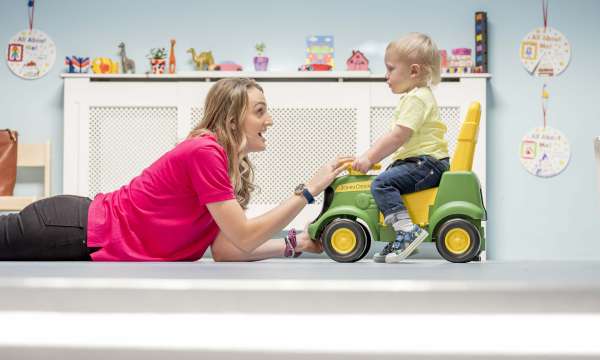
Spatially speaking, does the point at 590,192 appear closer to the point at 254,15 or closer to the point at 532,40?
the point at 532,40

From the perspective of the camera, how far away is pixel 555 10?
4051mm

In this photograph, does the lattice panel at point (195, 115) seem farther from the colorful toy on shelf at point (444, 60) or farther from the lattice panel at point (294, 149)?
the colorful toy on shelf at point (444, 60)

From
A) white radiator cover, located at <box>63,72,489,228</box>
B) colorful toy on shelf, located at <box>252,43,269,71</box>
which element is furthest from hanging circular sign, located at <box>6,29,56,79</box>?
colorful toy on shelf, located at <box>252,43,269,71</box>

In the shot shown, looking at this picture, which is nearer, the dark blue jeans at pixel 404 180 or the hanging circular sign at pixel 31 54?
the dark blue jeans at pixel 404 180

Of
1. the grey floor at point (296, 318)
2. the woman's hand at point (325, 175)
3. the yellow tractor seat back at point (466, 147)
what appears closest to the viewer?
the grey floor at point (296, 318)

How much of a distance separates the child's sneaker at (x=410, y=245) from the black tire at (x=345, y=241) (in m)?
0.12

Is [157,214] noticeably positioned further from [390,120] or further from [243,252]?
[390,120]

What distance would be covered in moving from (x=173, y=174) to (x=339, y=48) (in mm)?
Answer: 2518

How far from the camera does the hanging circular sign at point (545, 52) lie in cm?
404

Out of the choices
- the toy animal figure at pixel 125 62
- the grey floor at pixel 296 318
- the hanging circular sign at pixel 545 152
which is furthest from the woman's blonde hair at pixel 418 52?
the toy animal figure at pixel 125 62

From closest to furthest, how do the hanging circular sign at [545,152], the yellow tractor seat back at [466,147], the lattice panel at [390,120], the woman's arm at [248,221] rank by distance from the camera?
the woman's arm at [248,221], the yellow tractor seat back at [466,147], the lattice panel at [390,120], the hanging circular sign at [545,152]

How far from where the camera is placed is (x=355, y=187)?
6.57 feet

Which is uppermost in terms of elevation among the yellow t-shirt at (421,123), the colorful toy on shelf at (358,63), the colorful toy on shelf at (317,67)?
the colorful toy on shelf at (358,63)

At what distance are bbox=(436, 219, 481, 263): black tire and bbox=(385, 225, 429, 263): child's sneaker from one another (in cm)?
6
